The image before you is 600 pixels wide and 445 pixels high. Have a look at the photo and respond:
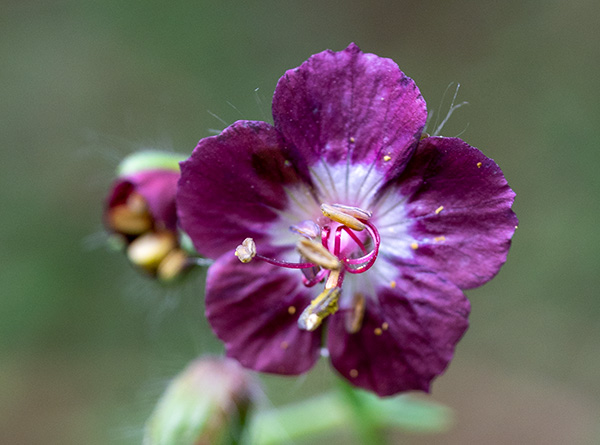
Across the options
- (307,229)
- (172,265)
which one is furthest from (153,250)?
(307,229)

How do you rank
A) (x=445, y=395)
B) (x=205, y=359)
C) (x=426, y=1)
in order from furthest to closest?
(x=426, y=1) < (x=445, y=395) < (x=205, y=359)

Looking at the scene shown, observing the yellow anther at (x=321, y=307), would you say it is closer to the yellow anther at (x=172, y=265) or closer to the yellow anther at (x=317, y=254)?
the yellow anther at (x=317, y=254)

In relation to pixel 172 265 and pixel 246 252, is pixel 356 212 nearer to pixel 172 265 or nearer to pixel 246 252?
pixel 246 252

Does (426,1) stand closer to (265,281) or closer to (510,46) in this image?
(510,46)

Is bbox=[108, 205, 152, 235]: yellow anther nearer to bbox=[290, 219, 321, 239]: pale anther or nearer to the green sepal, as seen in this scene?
the green sepal

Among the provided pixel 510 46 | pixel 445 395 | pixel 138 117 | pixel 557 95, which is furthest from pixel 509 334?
pixel 138 117

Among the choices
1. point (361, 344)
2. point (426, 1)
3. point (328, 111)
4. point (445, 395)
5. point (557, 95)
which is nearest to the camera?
point (328, 111)

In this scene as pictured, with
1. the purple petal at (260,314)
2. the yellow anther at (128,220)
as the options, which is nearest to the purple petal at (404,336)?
the purple petal at (260,314)

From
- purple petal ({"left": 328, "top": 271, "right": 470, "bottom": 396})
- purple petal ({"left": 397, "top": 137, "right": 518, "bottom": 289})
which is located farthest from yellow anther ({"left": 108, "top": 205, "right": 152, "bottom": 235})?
purple petal ({"left": 397, "top": 137, "right": 518, "bottom": 289})
